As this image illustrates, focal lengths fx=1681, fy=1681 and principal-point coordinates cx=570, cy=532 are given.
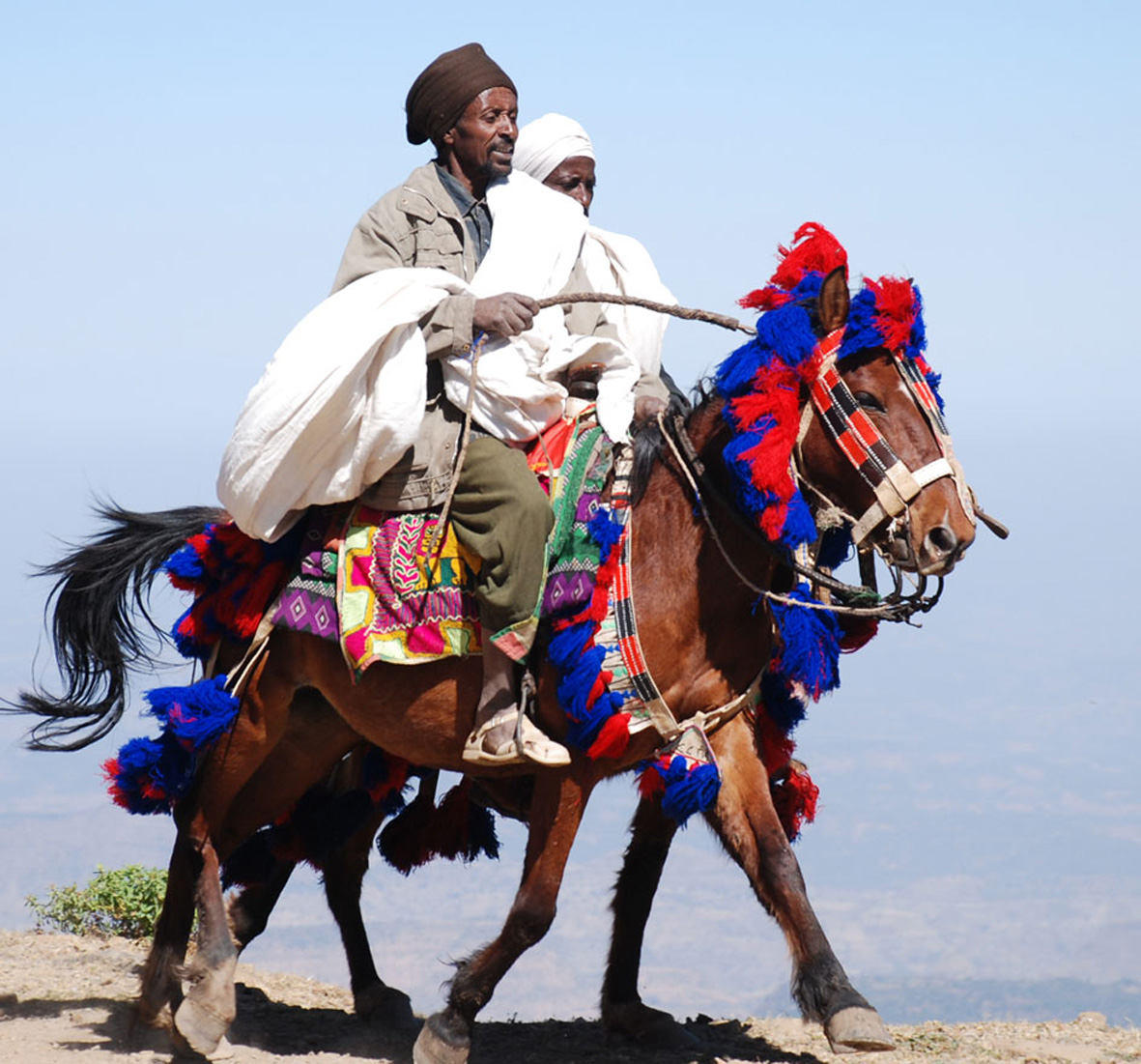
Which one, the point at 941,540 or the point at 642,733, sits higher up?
the point at 941,540

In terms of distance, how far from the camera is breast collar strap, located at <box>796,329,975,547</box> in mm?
4695

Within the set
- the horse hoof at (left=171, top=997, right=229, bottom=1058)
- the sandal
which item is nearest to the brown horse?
the horse hoof at (left=171, top=997, right=229, bottom=1058)

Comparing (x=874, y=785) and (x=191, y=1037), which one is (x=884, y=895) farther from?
(x=191, y=1037)

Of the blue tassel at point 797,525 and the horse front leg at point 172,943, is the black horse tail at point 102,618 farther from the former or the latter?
the blue tassel at point 797,525

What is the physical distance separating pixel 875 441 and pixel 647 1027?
2.70 m

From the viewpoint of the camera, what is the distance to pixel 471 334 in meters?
5.37

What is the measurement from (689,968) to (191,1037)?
130615mm

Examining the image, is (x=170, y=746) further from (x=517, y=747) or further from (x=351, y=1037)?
(x=517, y=747)

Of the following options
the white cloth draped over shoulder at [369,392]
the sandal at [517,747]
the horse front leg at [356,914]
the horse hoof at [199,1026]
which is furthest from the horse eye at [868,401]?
the horse hoof at [199,1026]

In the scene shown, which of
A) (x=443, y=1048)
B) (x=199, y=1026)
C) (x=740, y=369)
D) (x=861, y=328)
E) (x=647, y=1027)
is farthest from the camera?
(x=647, y=1027)

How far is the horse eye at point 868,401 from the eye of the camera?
4832 mm

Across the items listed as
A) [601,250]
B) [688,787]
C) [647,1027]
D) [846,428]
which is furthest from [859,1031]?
[601,250]

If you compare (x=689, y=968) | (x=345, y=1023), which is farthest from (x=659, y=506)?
(x=689, y=968)

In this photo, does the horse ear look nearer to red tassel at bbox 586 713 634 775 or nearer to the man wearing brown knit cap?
the man wearing brown knit cap
